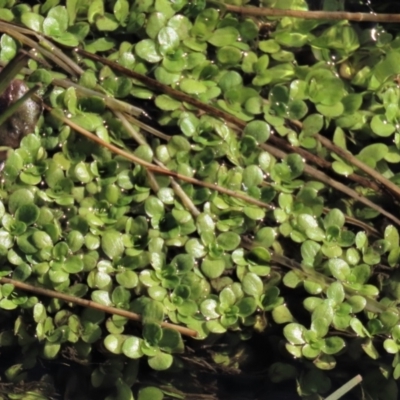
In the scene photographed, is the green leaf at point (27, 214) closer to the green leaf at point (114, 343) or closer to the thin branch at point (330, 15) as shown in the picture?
the green leaf at point (114, 343)

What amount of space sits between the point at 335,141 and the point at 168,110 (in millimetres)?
453

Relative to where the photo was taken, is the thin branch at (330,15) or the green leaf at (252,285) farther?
the thin branch at (330,15)

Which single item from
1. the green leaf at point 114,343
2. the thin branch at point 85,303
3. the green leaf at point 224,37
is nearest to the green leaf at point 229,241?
the thin branch at point 85,303

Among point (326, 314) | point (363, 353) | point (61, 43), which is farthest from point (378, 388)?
point (61, 43)

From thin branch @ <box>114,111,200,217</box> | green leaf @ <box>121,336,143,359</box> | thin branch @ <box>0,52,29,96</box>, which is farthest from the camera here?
thin branch @ <box>114,111,200,217</box>

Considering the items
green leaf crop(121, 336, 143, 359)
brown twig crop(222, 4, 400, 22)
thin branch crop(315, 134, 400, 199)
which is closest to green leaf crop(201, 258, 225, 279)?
green leaf crop(121, 336, 143, 359)

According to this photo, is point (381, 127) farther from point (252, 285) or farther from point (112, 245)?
point (112, 245)

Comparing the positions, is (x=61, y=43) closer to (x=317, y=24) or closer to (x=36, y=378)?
(x=317, y=24)

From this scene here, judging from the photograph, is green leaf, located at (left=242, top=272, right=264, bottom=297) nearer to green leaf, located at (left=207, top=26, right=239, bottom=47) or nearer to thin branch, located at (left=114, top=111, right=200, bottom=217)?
thin branch, located at (left=114, top=111, right=200, bottom=217)

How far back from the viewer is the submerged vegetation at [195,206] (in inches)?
66.1

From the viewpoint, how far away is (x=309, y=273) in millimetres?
1737

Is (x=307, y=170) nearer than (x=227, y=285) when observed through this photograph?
No

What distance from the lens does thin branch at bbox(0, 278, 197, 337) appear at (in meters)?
1.65

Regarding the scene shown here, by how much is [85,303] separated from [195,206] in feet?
1.19
